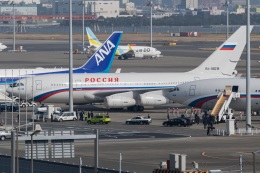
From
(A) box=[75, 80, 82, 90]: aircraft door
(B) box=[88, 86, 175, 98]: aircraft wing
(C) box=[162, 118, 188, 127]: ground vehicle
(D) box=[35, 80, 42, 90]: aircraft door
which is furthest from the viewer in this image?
(A) box=[75, 80, 82, 90]: aircraft door

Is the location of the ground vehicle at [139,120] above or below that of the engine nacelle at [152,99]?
below

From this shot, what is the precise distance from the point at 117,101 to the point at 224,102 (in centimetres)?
1606

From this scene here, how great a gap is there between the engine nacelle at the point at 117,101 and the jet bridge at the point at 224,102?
13.7 meters

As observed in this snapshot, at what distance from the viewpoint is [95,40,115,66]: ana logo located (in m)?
131

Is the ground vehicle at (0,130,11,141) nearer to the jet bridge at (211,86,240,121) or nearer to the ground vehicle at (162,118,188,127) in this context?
the ground vehicle at (162,118,188,127)

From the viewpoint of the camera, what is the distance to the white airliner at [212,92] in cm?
10588

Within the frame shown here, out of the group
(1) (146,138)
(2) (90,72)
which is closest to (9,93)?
(2) (90,72)

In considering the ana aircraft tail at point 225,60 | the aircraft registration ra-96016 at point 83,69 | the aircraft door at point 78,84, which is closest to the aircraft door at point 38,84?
the aircraft door at point 78,84

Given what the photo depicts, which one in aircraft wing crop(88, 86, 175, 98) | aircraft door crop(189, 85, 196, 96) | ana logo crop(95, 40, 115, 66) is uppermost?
ana logo crop(95, 40, 115, 66)

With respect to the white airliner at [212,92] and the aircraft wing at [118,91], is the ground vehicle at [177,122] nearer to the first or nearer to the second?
the white airliner at [212,92]

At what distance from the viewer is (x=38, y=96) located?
11806cm

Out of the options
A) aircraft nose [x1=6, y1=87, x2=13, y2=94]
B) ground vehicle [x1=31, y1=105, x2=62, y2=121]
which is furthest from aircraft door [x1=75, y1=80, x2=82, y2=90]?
aircraft nose [x1=6, y1=87, x2=13, y2=94]

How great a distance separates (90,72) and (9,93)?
13.0 m

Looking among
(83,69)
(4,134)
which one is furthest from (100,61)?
(4,134)
